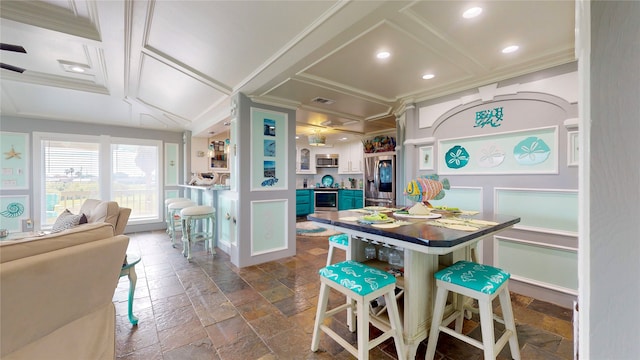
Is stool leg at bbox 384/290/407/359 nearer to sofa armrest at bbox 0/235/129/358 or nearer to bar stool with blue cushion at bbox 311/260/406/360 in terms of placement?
bar stool with blue cushion at bbox 311/260/406/360

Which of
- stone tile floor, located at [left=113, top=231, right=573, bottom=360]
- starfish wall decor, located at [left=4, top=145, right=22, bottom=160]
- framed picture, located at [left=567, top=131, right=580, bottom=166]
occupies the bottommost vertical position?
stone tile floor, located at [left=113, top=231, right=573, bottom=360]

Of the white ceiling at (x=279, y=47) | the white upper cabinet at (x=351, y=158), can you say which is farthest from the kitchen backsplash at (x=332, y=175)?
the white ceiling at (x=279, y=47)

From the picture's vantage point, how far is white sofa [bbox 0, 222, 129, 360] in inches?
39.0

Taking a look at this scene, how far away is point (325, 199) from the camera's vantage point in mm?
7297

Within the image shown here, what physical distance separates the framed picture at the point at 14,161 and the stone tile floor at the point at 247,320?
11.5 ft

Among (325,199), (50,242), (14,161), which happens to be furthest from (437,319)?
(14,161)

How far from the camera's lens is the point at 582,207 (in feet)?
1.77

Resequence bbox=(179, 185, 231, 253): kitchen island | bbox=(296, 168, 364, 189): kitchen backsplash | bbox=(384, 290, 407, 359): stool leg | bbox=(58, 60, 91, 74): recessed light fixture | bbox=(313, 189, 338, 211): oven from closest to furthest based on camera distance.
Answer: bbox=(384, 290, 407, 359): stool leg → bbox=(58, 60, 91, 74): recessed light fixture → bbox=(179, 185, 231, 253): kitchen island → bbox=(313, 189, 338, 211): oven → bbox=(296, 168, 364, 189): kitchen backsplash

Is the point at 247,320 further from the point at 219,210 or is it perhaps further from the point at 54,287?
the point at 219,210

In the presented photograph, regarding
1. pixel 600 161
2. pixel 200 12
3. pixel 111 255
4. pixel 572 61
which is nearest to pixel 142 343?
pixel 111 255

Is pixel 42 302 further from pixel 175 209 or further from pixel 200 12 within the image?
pixel 175 209

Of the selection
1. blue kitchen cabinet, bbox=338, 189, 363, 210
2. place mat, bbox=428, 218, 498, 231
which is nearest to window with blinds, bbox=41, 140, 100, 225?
blue kitchen cabinet, bbox=338, 189, 363, 210

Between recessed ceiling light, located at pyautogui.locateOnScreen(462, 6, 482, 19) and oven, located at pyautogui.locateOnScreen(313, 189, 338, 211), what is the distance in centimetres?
579

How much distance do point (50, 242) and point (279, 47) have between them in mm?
2020
